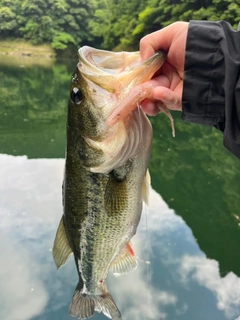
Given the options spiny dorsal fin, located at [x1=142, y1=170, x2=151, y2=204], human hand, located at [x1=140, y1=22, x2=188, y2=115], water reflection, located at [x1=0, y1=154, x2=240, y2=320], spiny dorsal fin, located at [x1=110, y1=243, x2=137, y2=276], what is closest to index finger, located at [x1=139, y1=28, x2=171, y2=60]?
human hand, located at [x1=140, y1=22, x2=188, y2=115]

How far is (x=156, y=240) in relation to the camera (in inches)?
197

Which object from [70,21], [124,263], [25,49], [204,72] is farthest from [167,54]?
[70,21]

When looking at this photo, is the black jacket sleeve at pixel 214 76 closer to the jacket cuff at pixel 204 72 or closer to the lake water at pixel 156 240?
the jacket cuff at pixel 204 72

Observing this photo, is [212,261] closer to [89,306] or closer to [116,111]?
[89,306]

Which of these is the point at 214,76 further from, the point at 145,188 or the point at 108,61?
the point at 145,188

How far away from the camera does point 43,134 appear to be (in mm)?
11367

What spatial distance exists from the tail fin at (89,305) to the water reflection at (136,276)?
4.47 feet

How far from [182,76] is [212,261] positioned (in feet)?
12.0

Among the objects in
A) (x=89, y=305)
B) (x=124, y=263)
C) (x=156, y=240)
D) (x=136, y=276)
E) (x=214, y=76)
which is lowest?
(x=156, y=240)

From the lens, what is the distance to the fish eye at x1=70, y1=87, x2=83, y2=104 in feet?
5.12

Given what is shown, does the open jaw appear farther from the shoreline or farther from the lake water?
the shoreline

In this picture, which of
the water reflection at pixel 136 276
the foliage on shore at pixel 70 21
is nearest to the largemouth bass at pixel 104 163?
the water reflection at pixel 136 276

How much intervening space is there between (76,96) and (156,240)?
3.74m

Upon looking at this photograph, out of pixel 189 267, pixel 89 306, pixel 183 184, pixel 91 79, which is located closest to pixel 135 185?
pixel 91 79
